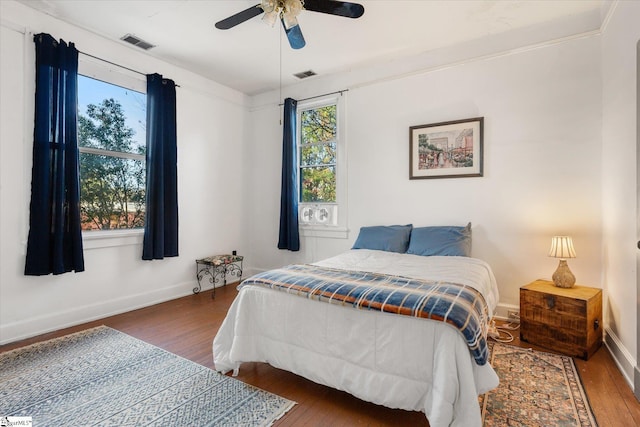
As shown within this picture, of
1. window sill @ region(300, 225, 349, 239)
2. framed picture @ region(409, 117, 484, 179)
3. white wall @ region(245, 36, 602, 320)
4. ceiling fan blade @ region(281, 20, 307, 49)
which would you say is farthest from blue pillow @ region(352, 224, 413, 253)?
ceiling fan blade @ region(281, 20, 307, 49)

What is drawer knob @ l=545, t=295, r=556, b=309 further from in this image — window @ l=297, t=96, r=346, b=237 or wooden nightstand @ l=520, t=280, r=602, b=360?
window @ l=297, t=96, r=346, b=237

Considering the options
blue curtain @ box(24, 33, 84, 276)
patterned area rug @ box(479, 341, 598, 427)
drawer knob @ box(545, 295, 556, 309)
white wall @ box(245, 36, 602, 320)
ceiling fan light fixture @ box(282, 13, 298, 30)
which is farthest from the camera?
white wall @ box(245, 36, 602, 320)

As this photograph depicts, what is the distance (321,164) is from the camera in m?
4.34

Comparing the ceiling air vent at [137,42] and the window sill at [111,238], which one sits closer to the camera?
the window sill at [111,238]

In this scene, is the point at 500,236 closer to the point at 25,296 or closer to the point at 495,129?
the point at 495,129

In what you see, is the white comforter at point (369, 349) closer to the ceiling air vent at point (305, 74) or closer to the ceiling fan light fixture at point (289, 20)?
the ceiling fan light fixture at point (289, 20)

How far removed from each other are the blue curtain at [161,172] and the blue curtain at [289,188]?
1.34m

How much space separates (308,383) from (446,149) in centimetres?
264

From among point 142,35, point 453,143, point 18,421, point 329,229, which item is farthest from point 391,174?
point 18,421

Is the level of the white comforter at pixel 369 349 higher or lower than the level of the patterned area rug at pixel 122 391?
higher

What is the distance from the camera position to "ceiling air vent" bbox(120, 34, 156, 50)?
128 inches

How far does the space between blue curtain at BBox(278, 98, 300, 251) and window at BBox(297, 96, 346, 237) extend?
0.16 metres

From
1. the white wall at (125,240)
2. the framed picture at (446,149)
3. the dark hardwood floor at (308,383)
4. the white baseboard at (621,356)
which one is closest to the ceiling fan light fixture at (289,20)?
the framed picture at (446,149)

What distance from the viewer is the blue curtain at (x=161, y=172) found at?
3.60 meters
